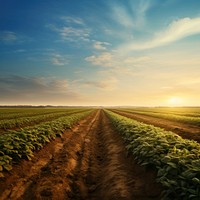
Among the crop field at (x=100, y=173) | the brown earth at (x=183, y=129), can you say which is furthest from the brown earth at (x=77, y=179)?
the brown earth at (x=183, y=129)

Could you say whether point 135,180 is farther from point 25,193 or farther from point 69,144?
point 69,144

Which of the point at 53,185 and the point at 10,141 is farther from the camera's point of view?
the point at 10,141

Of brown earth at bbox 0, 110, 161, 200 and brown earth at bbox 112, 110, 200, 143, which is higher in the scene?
brown earth at bbox 112, 110, 200, 143

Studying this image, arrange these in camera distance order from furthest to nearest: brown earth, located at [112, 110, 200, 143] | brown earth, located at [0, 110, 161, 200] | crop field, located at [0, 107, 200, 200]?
brown earth, located at [112, 110, 200, 143] < brown earth, located at [0, 110, 161, 200] < crop field, located at [0, 107, 200, 200]

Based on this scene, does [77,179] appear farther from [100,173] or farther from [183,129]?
[183,129]

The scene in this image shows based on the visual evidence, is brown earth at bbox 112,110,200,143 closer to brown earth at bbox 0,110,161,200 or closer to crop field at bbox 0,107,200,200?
crop field at bbox 0,107,200,200

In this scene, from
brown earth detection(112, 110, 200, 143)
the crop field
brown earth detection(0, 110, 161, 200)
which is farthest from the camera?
brown earth detection(112, 110, 200, 143)

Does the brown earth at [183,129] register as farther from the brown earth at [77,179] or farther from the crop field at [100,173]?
the brown earth at [77,179]

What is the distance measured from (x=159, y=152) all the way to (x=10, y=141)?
716 cm

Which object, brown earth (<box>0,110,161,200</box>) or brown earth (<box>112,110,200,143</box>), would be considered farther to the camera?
brown earth (<box>112,110,200,143</box>)

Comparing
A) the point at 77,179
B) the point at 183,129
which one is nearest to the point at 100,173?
the point at 77,179

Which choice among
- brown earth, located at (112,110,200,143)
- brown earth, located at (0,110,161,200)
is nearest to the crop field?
brown earth, located at (0,110,161,200)

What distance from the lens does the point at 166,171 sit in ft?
21.6

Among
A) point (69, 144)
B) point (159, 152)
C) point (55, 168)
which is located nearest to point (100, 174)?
point (55, 168)
